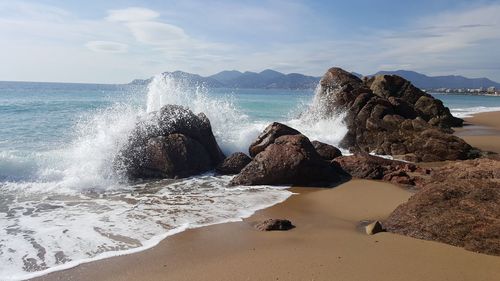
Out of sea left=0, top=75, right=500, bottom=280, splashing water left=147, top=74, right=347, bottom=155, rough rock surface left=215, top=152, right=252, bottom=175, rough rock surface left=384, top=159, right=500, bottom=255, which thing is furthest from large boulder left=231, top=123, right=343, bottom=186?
splashing water left=147, top=74, right=347, bottom=155

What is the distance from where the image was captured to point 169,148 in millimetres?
10812

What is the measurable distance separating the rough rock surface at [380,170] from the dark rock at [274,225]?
4162 mm

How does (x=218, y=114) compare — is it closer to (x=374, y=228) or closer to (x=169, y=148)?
(x=169, y=148)

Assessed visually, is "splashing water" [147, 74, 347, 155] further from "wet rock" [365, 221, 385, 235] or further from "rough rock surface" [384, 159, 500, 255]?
"rough rock surface" [384, 159, 500, 255]

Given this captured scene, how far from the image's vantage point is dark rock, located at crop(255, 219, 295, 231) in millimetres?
6418

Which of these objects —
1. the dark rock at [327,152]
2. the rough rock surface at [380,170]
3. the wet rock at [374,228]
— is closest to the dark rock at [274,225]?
the wet rock at [374,228]

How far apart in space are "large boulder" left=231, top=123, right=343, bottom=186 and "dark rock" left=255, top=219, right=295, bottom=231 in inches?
120

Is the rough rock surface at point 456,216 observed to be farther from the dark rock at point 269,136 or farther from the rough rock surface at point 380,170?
the dark rock at point 269,136

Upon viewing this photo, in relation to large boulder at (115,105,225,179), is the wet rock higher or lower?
lower

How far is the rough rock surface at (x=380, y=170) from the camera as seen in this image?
9.80 meters

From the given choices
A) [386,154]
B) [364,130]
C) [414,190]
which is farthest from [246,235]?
[364,130]

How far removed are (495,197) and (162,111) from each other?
8401mm

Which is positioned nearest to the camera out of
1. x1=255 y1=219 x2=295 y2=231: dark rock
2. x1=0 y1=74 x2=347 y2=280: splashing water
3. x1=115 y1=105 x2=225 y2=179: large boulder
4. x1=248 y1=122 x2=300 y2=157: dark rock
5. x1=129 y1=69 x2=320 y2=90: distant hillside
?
x1=0 y1=74 x2=347 y2=280: splashing water

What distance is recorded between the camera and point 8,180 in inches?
401
